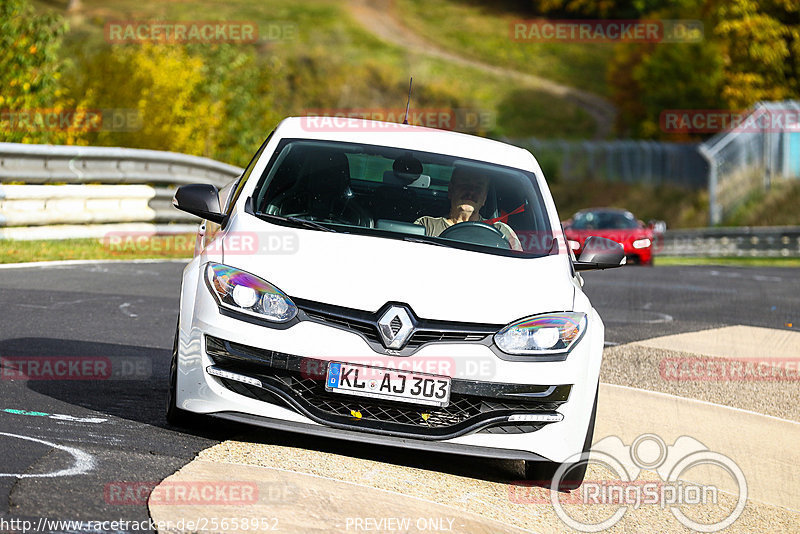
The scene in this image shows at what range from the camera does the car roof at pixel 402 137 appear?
7051mm

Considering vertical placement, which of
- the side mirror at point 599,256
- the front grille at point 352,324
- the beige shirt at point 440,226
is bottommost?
the front grille at point 352,324

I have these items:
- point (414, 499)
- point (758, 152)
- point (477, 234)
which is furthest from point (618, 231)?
point (414, 499)

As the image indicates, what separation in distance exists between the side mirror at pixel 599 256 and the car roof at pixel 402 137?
0.64m

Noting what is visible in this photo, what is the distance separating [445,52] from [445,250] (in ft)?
293

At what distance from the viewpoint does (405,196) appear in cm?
709

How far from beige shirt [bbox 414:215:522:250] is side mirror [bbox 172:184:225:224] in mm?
1097

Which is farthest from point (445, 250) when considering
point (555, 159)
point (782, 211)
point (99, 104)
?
point (555, 159)

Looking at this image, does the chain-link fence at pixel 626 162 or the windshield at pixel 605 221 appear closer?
the windshield at pixel 605 221

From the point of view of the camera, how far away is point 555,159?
6212 centimetres

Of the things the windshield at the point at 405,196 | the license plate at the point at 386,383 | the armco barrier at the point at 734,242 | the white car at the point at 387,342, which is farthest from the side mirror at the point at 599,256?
the armco barrier at the point at 734,242

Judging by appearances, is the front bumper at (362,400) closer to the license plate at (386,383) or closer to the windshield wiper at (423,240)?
the license plate at (386,383)

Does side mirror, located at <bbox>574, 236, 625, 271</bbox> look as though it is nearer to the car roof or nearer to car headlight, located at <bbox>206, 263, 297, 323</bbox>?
the car roof

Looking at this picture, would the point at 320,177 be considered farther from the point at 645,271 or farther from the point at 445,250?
the point at 645,271

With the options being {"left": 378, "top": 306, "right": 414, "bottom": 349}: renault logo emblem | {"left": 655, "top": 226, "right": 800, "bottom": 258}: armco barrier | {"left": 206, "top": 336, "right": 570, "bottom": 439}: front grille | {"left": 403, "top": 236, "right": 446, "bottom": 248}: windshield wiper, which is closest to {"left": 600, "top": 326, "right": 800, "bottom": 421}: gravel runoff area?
{"left": 403, "top": 236, "right": 446, "bottom": 248}: windshield wiper
